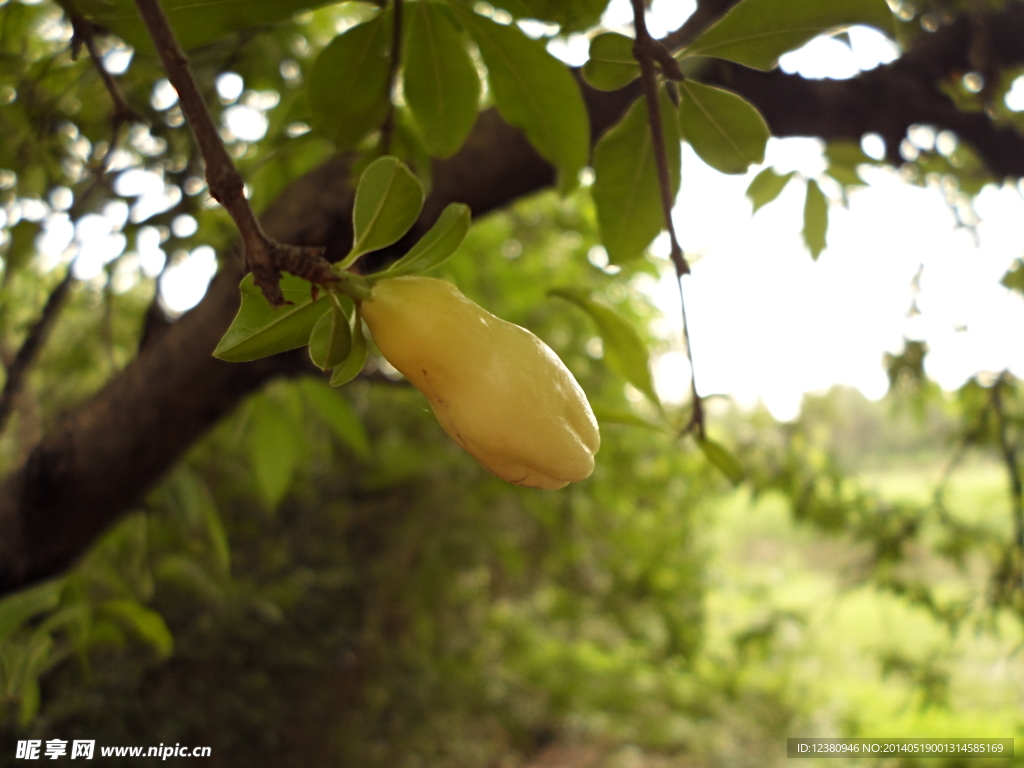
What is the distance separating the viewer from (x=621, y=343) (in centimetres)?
44

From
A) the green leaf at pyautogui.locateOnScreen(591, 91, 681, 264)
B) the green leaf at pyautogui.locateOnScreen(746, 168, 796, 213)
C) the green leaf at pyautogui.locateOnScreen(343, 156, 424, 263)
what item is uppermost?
the green leaf at pyautogui.locateOnScreen(343, 156, 424, 263)

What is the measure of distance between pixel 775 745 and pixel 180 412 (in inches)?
80.0

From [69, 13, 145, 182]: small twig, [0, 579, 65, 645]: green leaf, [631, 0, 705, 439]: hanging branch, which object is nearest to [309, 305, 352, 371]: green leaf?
[631, 0, 705, 439]: hanging branch

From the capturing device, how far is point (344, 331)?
252 mm

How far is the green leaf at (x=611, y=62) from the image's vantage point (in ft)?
1.11

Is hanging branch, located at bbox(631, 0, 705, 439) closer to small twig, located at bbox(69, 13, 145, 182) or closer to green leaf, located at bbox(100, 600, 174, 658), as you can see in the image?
small twig, located at bbox(69, 13, 145, 182)

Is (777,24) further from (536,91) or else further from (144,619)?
(144,619)

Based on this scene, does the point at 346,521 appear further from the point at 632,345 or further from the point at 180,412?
the point at 632,345

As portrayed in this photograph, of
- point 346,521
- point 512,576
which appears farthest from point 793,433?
point 346,521

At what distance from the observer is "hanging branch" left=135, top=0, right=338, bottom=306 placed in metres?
0.24

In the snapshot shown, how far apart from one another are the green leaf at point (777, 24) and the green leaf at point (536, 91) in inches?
3.9

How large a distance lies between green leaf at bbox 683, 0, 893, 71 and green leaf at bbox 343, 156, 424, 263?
18 centimetres

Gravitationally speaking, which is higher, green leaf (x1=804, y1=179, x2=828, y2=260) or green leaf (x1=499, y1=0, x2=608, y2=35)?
green leaf (x1=499, y1=0, x2=608, y2=35)

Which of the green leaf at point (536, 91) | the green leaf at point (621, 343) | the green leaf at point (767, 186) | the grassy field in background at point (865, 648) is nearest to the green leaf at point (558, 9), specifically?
the green leaf at point (536, 91)
